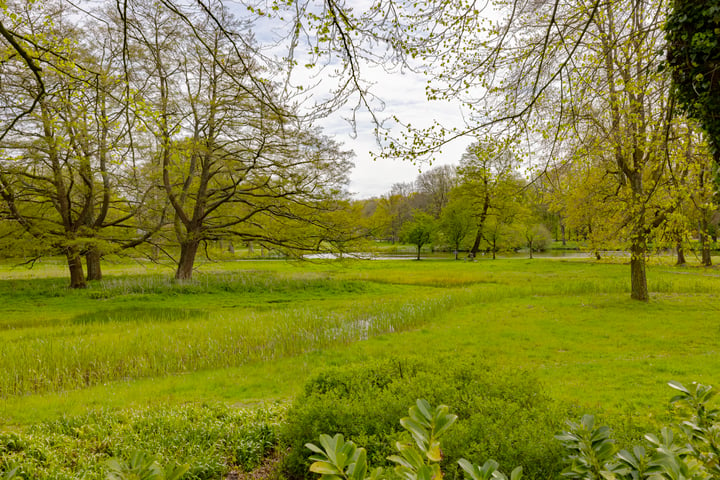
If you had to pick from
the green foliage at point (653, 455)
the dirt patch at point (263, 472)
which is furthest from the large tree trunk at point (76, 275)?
the green foliage at point (653, 455)

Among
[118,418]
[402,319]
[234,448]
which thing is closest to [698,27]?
[234,448]

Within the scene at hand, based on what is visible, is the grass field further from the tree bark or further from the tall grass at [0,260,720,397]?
the tree bark

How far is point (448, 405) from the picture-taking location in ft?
11.6

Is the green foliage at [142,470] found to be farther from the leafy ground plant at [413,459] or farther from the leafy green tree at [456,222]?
the leafy green tree at [456,222]

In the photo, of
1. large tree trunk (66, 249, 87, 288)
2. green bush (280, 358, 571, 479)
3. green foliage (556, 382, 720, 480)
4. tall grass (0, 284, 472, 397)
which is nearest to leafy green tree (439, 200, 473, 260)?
tall grass (0, 284, 472, 397)

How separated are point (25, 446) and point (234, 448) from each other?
77.7 inches

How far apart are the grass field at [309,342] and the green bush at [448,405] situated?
0.66m

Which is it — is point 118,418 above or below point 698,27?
below

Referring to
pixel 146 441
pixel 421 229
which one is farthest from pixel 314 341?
pixel 421 229

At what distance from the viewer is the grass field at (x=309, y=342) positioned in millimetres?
6016

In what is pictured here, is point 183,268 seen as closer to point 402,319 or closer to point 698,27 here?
point 402,319

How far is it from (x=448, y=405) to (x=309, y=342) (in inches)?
243

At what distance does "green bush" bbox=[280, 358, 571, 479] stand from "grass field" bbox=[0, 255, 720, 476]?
0.66 meters

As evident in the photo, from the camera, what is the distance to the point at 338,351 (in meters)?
8.29
